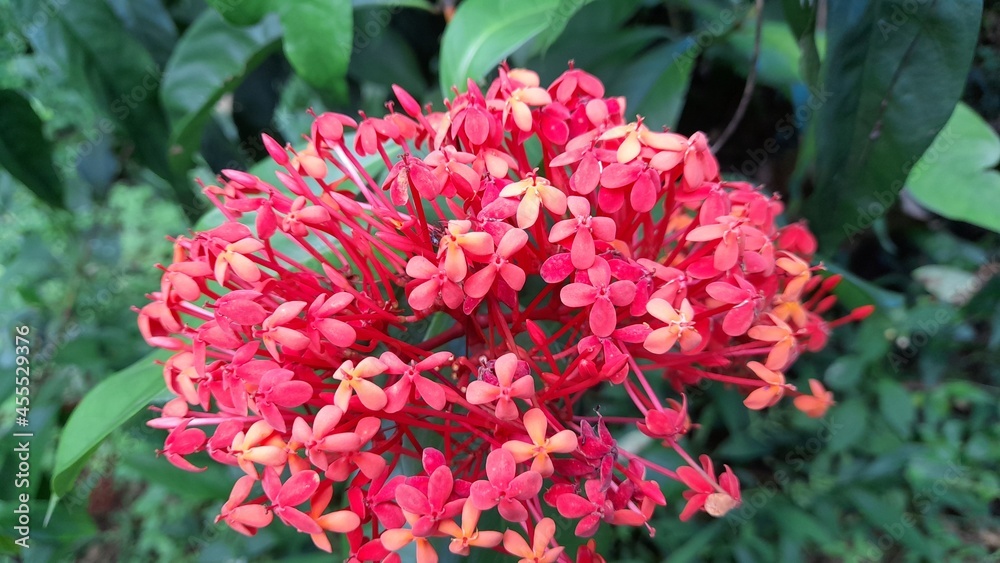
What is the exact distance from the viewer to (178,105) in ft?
3.62

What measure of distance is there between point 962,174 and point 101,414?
1.27 metres

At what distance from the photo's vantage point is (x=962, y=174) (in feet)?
3.21

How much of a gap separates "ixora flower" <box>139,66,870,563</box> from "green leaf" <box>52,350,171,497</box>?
4.3 inches

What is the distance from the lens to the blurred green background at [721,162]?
822 mm

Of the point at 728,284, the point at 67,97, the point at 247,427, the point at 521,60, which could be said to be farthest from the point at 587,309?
the point at 67,97

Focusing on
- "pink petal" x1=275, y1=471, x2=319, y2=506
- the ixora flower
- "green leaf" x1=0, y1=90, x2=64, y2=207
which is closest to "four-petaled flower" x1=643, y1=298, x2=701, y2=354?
the ixora flower

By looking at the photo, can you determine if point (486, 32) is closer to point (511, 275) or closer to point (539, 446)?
point (511, 275)

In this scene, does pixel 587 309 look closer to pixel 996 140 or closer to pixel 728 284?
pixel 728 284

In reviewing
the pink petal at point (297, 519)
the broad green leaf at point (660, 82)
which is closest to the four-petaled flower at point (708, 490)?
the pink petal at point (297, 519)

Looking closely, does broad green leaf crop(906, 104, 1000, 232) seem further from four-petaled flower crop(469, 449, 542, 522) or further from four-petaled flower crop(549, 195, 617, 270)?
four-petaled flower crop(469, 449, 542, 522)

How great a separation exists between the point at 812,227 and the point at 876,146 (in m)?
0.16

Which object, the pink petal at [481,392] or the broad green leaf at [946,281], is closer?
the pink petal at [481,392]

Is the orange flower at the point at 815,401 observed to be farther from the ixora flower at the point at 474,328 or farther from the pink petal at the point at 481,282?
the pink petal at the point at 481,282

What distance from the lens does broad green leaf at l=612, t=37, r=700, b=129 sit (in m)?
0.98
